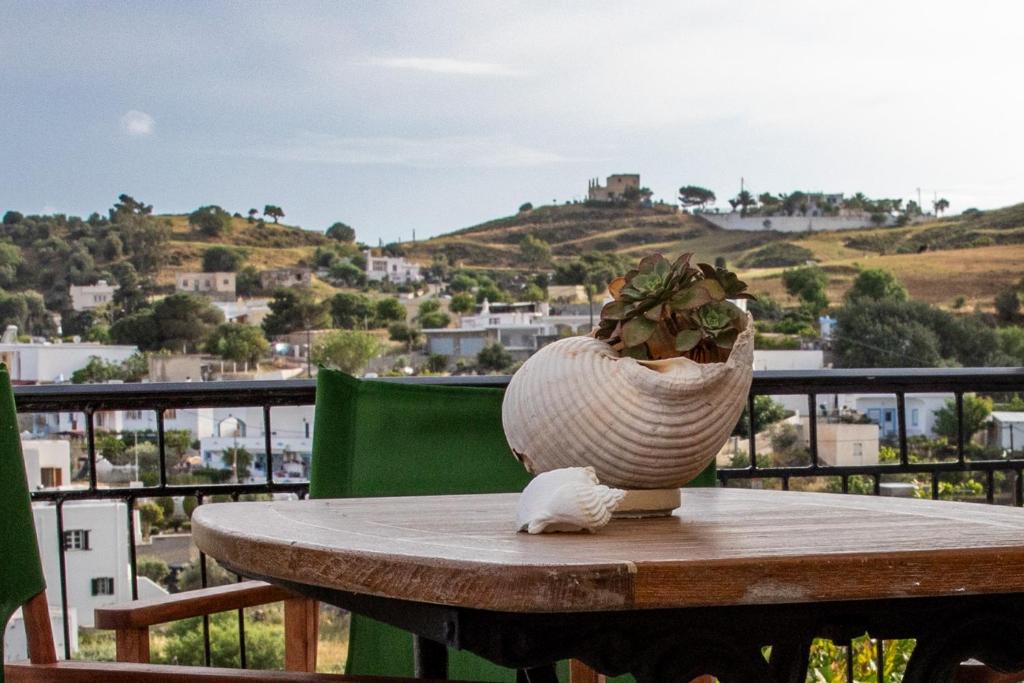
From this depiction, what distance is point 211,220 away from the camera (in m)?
32.8

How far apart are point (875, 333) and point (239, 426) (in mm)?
13369

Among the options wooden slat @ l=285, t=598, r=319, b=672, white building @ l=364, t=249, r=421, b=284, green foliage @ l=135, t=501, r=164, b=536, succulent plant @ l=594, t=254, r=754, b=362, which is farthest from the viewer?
white building @ l=364, t=249, r=421, b=284

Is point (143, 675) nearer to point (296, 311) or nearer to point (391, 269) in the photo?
point (296, 311)

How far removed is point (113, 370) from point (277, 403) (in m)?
26.3

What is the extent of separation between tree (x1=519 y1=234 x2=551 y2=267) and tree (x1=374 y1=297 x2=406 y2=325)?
11.1ft

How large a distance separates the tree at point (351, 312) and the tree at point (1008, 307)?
14.7 metres

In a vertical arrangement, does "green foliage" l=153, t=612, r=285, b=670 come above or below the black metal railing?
below

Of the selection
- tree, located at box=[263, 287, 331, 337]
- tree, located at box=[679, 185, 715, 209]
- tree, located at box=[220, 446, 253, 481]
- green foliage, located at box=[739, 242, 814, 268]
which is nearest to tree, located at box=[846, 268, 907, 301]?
green foliage, located at box=[739, 242, 814, 268]

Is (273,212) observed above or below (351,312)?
above

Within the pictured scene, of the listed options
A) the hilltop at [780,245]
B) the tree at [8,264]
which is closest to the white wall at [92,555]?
the tree at [8,264]

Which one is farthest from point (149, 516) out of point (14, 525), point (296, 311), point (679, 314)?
point (679, 314)

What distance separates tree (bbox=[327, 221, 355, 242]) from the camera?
107 feet

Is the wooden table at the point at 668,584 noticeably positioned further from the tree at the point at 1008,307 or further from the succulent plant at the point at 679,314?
the tree at the point at 1008,307

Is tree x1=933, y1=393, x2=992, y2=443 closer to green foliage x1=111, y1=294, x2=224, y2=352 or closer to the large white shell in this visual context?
the large white shell
